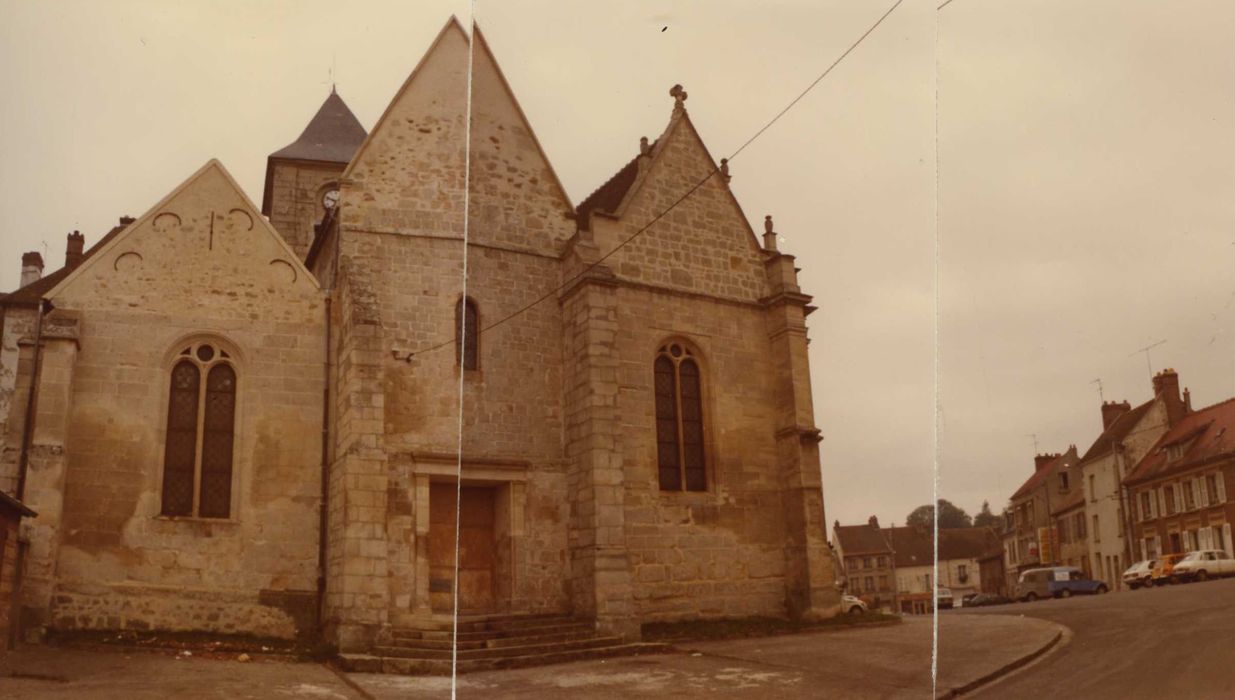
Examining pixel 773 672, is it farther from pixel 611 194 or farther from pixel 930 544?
pixel 930 544

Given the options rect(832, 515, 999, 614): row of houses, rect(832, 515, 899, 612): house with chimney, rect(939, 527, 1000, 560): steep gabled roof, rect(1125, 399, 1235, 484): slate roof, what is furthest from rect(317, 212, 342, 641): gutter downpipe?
rect(939, 527, 1000, 560): steep gabled roof

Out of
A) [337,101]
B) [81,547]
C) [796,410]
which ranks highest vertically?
[337,101]

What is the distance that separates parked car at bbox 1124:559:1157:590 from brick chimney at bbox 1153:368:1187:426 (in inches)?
534

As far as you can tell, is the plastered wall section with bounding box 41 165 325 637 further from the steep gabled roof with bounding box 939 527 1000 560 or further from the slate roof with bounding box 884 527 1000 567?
the steep gabled roof with bounding box 939 527 1000 560

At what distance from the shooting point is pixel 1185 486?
45.5m

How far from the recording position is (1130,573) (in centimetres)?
3875

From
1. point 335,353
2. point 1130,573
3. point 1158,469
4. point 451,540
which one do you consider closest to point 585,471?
point 451,540

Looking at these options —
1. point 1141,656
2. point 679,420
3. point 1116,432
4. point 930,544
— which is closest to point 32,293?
point 679,420

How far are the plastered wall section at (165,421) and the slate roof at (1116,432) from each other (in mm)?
43517

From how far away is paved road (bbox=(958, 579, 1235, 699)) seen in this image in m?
12.5

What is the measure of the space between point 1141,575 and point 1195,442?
Result: 1084cm

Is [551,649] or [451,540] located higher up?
[451,540]

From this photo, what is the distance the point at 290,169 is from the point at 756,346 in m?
16.8

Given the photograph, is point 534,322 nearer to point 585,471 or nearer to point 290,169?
point 585,471
